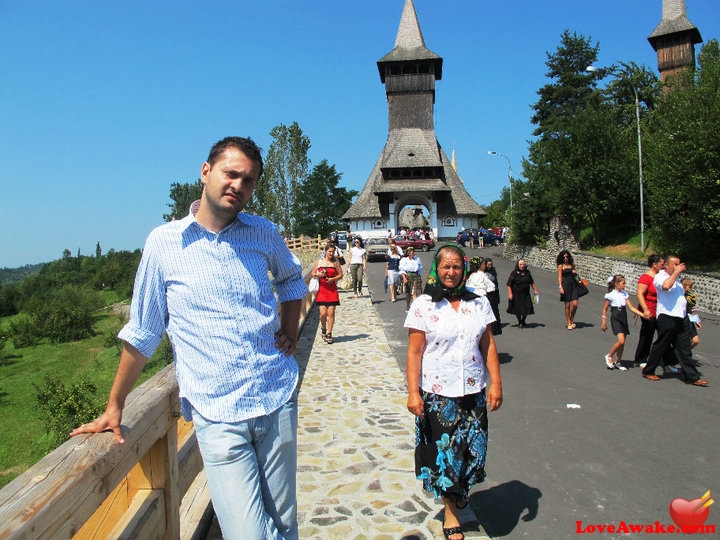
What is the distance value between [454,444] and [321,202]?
67.0 m

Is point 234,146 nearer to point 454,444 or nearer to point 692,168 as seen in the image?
point 454,444

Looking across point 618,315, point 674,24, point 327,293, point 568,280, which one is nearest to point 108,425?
point 618,315

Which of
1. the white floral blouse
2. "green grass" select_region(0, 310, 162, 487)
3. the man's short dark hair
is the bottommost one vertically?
"green grass" select_region(0, 310, 162, 487)

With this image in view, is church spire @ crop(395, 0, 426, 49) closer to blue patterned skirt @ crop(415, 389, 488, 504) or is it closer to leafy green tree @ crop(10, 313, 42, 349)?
leafy green tree @ crop(10, 313, 42, 349)

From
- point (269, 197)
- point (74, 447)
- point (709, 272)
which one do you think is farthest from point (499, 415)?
point (269, 197)

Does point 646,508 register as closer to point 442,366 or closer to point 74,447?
point 442,366

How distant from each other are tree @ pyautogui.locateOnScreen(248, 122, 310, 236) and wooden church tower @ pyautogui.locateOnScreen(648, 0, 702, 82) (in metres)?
34.9

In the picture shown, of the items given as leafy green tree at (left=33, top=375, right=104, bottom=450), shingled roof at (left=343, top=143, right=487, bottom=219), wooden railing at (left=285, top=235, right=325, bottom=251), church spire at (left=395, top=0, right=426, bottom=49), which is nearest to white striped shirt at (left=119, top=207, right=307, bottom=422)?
leafy green tree at (left=33, top=375, right=104, bottom=450)

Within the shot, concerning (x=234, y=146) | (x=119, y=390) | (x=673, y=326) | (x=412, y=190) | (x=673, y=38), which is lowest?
(x=673, y=326)

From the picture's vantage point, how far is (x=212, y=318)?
2604mm

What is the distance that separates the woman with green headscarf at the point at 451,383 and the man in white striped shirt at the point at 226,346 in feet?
4.85

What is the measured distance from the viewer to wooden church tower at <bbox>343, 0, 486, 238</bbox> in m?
56.4

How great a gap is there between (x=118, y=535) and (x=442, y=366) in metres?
2.14

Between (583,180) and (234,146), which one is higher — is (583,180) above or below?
above
